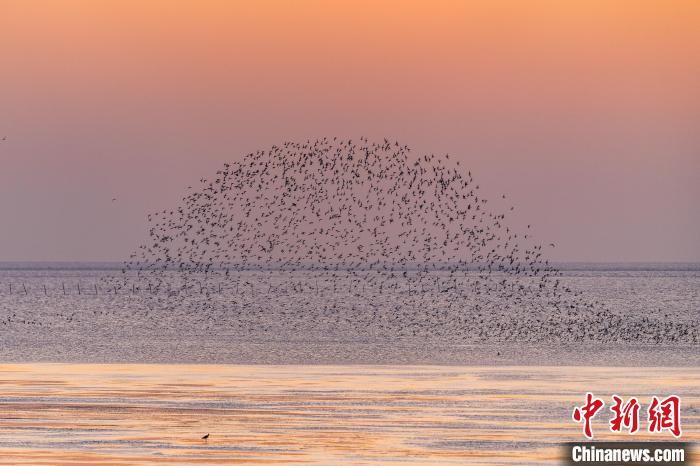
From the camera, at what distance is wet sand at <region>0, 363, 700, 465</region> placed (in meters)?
19.8

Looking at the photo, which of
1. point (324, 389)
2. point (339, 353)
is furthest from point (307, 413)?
point (339, 353)

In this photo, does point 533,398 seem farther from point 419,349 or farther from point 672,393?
point 419,349

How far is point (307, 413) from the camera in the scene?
77.9 ft

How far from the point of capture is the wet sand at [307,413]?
19.8 m

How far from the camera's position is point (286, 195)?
75812mm

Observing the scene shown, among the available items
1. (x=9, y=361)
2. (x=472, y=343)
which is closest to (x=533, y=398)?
(x=9, y=361)

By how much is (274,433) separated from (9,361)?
16252 millimetres
